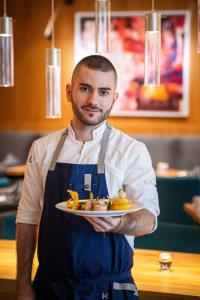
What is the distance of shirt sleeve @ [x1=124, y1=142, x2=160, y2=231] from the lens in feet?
7.25

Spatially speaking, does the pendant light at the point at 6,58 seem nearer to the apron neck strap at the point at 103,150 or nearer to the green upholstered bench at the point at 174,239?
the apron neck strap at the point at 103,150

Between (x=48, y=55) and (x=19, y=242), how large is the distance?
3.39 ft

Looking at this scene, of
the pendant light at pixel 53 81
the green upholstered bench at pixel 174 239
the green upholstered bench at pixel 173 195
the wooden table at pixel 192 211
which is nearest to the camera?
the pendant light at pixel 53 81

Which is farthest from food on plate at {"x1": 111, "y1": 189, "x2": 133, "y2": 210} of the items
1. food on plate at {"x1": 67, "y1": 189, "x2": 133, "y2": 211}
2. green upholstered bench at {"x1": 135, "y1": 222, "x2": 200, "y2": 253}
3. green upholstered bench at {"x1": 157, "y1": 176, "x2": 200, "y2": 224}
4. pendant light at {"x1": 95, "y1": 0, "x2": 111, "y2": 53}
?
green upholstered bench at {"x1": 157, "y1": 176, "x2": 200, "y2": 224}

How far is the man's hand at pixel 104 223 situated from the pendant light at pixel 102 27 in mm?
895

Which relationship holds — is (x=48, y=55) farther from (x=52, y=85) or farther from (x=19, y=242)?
(x=19, y=242)

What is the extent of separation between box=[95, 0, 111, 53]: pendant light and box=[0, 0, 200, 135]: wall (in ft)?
15.5

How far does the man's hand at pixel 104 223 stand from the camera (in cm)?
200

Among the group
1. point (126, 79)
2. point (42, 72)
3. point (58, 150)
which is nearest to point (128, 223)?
point (58, 150)

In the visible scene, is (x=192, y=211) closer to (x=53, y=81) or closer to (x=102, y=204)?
(x=53, y=81)

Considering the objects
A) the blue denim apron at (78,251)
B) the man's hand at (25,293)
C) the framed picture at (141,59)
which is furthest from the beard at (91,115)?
the framed picture at (141,59)

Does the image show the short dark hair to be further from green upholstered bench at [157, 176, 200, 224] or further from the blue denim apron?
green upholstered bench at [157, 176, 200, 224]

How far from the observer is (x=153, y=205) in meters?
2.21

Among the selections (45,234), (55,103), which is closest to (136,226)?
(45,234)
